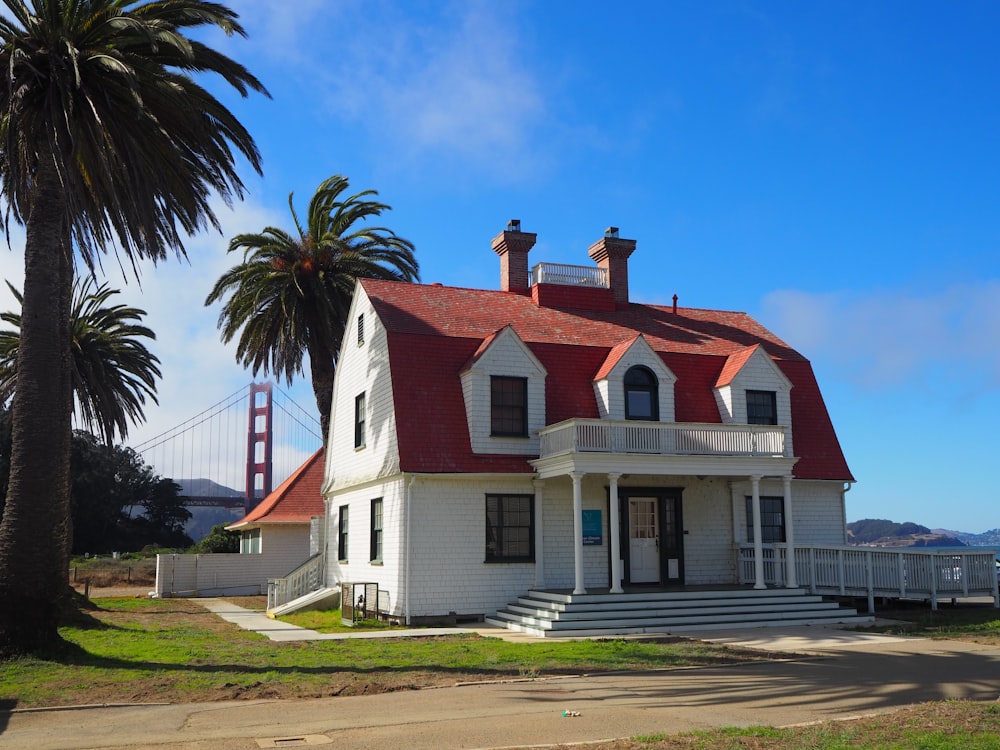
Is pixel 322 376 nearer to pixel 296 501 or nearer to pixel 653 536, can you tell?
pixel 296 501

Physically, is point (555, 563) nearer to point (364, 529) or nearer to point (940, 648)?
point (364, 529)

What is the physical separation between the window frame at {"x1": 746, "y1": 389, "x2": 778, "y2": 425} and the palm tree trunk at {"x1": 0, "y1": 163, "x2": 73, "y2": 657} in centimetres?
1751

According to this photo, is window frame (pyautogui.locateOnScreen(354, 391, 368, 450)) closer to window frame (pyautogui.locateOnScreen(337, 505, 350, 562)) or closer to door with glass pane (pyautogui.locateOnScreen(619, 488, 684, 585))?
window frame (pyautogui.locateOnScreen(337, 505, 350, 562))

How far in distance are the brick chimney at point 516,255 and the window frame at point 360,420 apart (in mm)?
6026

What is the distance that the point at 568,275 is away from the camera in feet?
94.9

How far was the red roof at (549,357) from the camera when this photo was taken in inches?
912

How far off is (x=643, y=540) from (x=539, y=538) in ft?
10.2

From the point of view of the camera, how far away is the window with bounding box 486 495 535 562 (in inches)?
904

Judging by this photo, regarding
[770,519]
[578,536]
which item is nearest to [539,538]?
[578,536]

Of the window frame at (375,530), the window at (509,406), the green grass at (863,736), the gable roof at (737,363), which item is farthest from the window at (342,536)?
the green grass at (863,736)

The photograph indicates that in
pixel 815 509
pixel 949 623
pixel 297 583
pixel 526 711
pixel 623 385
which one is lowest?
pixel 949 623

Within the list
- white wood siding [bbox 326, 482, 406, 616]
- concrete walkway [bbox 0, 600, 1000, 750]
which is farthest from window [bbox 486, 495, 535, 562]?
concrete walkway [bbox 0, 600, 1000, 750]

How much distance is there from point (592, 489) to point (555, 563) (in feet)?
6.90

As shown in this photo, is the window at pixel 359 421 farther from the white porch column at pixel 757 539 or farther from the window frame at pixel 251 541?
the window frame at pixel 251 541
